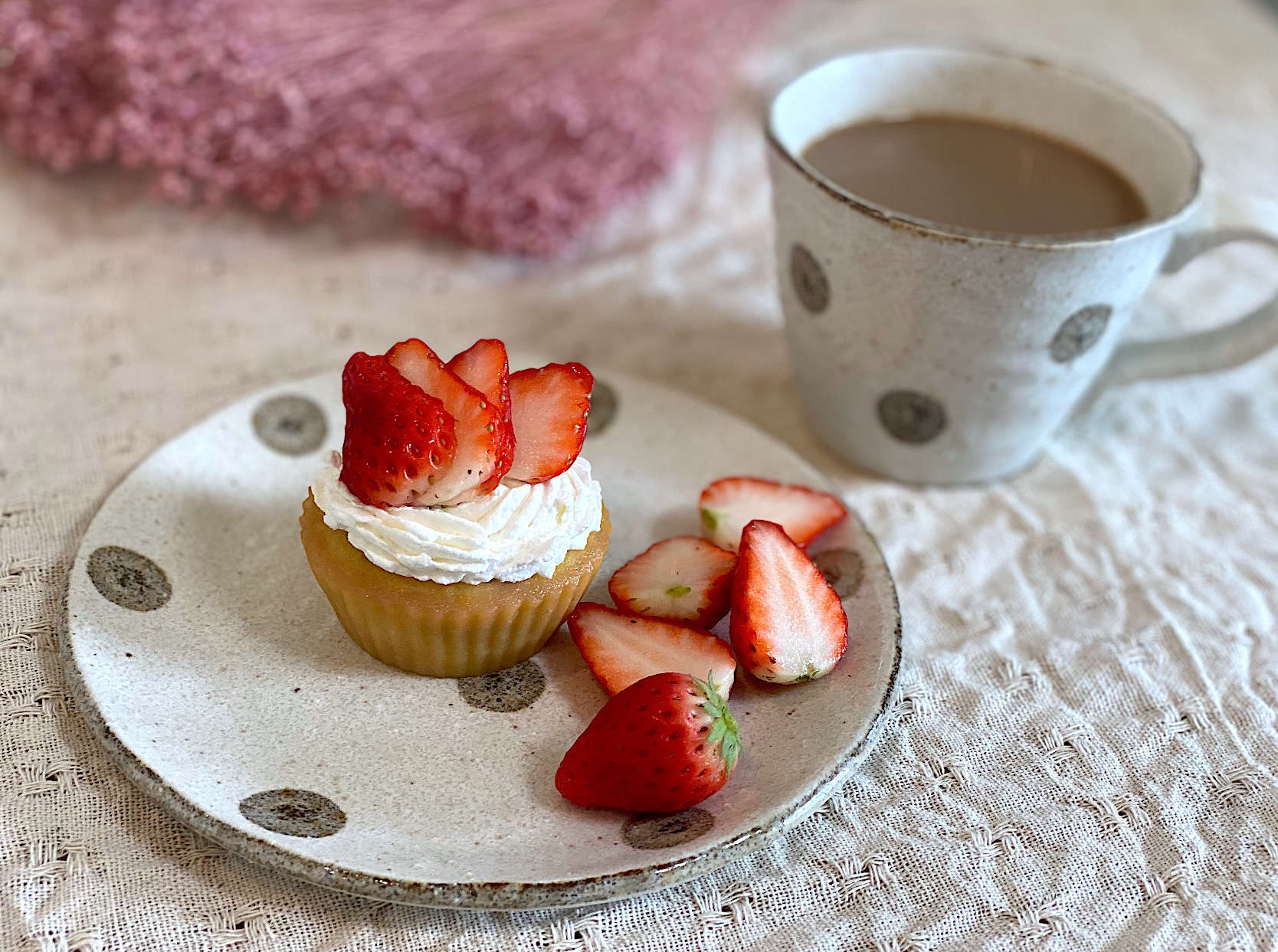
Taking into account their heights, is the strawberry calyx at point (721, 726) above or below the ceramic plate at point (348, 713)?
above

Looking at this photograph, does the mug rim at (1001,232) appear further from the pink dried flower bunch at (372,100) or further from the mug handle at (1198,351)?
the pink dried flower bunch at (372,100)

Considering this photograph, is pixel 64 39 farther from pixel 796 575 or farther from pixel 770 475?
pixel 796 575

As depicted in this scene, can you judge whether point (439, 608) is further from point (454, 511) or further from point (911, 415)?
point (911, 415)

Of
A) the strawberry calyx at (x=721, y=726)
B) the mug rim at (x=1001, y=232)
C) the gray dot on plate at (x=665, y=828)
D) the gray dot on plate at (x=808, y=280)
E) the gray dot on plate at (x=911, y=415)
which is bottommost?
the gray dot on plate at (x=665, y=828)

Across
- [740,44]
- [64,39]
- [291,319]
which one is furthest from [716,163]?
[64,39]

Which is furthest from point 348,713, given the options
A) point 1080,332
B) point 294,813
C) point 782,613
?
point 1080,332

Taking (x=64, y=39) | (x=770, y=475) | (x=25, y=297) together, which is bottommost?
(x=25, y=297)

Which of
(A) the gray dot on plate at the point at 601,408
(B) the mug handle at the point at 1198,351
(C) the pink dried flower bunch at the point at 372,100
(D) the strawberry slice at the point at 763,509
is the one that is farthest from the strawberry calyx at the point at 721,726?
(C) the pink dried flower bunch at the point at 372,100
